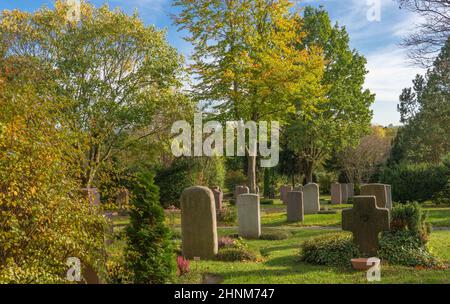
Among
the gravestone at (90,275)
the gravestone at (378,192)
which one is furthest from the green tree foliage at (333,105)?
the gravestone at (90,275)

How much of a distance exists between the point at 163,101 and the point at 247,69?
505cm

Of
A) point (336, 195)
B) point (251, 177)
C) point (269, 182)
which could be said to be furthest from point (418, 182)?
point (269, 182)

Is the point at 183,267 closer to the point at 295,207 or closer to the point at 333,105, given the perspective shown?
the point at 295,207

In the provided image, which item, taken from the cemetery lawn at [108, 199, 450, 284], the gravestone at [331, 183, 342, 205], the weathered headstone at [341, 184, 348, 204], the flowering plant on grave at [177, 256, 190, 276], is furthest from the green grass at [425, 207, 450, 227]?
the flowering plant on grave at [177, 256, 190, 276]

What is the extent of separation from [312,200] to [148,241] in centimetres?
1649

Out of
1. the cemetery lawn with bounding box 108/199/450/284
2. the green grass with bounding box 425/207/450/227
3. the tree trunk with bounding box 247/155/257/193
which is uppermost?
the tree trunk with bounding box 247/155/257/193

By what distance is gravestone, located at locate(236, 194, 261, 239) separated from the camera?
49.5 ft

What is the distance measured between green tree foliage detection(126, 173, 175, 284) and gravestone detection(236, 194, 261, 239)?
278 inches

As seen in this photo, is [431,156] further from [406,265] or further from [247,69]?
[406,265]

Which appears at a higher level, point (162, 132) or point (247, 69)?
point (247, 69)

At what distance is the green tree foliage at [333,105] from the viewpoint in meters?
32.5

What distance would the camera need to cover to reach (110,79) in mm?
23781

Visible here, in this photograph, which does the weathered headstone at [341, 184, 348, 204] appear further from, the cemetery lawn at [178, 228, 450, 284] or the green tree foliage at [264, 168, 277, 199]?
the cemetery lawn at [178, 228, 450, 284]
